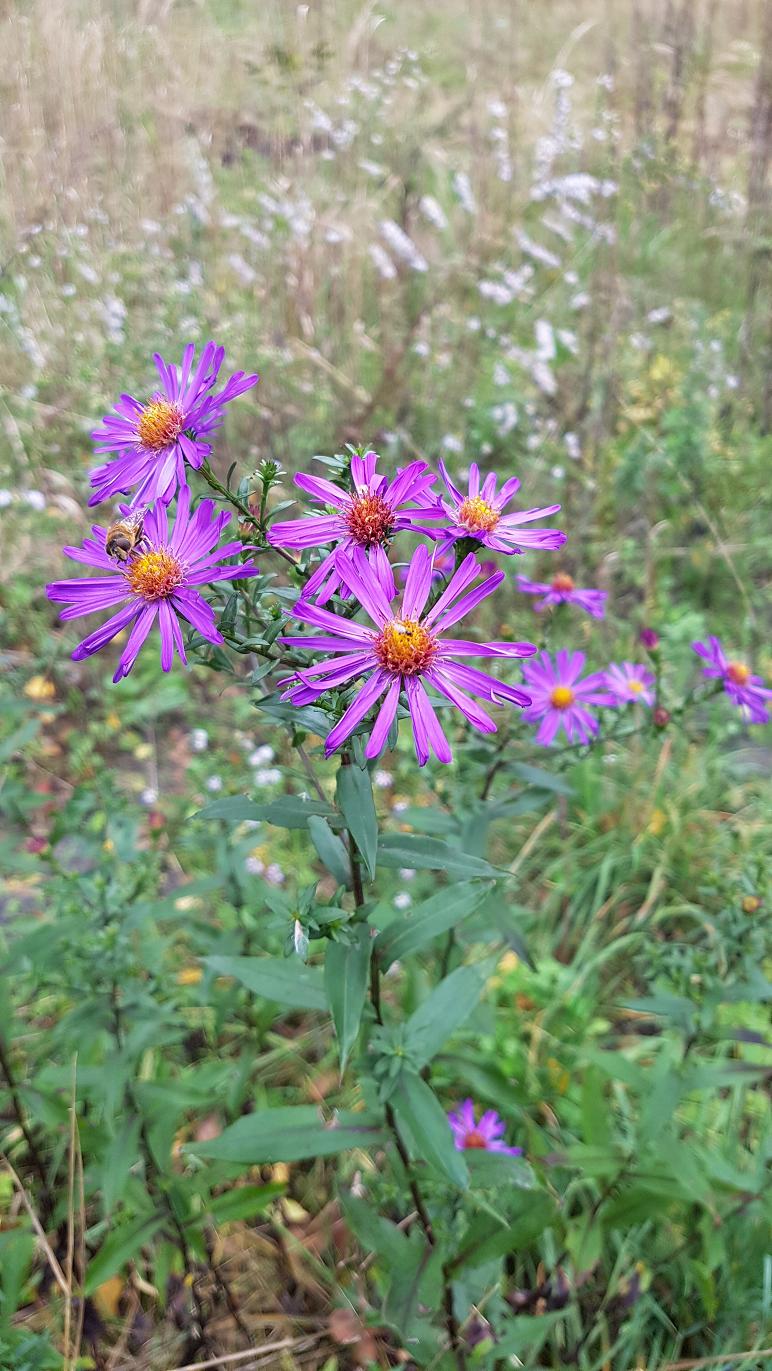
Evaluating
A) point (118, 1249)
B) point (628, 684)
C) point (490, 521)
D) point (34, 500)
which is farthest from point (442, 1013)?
point (34, 500)

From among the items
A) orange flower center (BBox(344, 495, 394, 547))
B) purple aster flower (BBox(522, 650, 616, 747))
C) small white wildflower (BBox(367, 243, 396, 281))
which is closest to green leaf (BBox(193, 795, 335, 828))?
orange flower center (BBox(344, 495, 394, 547))

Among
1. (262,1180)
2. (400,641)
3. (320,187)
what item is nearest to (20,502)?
(320,187)

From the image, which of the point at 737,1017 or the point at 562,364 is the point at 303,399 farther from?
the point at 737,1017

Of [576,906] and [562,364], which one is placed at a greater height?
[562,364]

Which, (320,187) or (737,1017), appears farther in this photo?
(320,187)

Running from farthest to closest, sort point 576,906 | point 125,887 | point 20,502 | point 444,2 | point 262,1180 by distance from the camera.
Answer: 1. point 444,2
2. point 20,502
3. point 576,906
4. point 262,1180
5. point 125,887

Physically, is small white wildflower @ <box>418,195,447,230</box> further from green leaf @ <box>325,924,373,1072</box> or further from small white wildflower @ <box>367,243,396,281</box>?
green leaf @ <box>325,924,373,1072</box>

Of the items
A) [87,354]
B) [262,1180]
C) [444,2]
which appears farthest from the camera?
[444,2]
